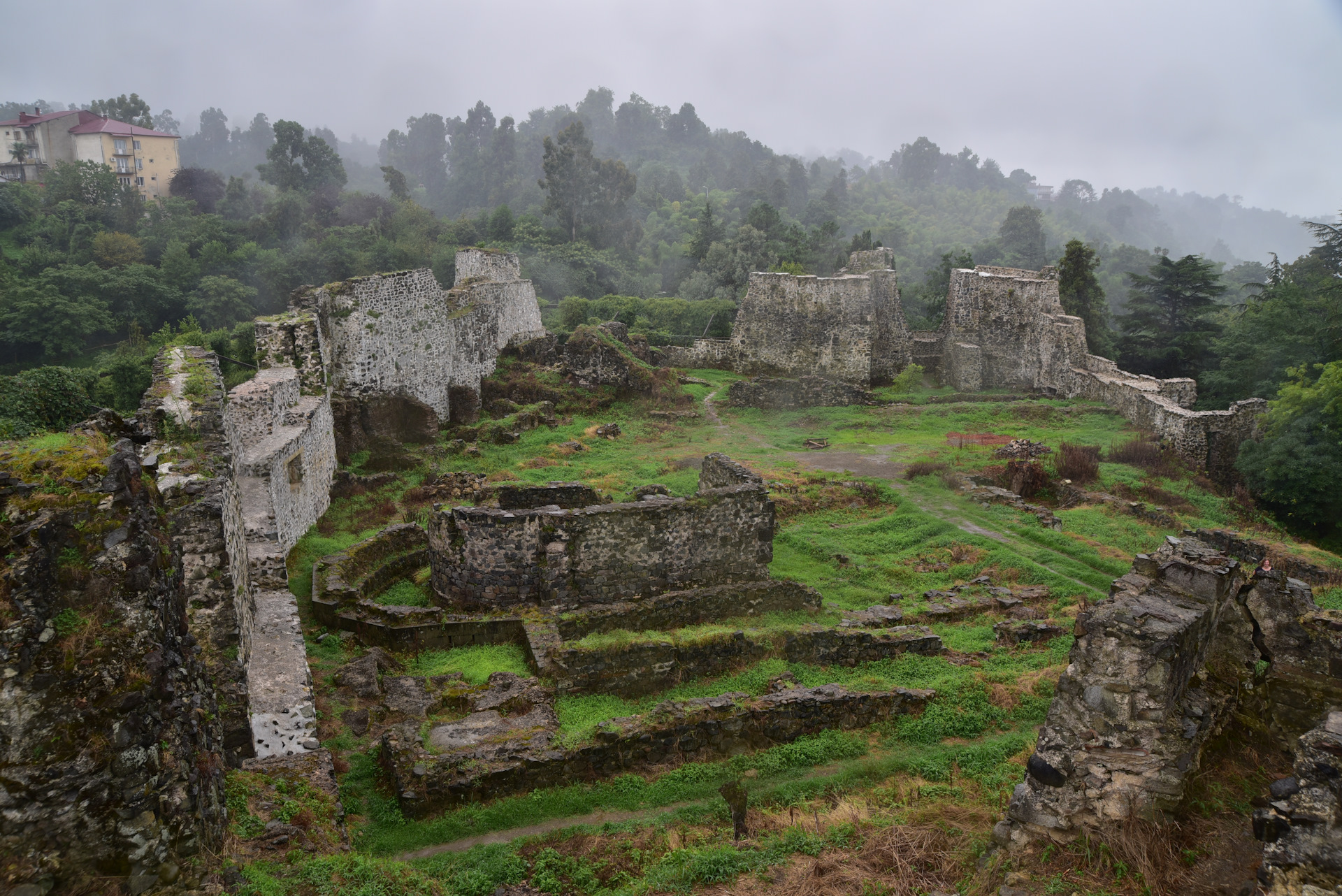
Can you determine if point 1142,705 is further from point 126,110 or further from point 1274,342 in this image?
point 126,110

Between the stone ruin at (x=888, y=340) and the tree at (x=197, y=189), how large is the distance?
48.0m

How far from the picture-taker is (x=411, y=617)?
11766 millimetres

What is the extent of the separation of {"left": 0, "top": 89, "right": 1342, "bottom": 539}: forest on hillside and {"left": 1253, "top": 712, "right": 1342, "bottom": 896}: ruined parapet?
1005 cm

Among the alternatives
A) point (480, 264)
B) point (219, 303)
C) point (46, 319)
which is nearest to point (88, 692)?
point (480, 264)

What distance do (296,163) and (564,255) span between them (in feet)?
95.4

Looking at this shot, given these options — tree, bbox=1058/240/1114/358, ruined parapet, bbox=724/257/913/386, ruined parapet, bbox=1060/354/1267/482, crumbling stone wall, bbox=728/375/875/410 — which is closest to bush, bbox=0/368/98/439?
crumbling stone wall, bbox=728/375/875/410

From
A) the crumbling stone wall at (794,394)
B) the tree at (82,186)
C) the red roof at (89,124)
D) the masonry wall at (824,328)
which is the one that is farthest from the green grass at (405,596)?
the red roof at (89,124)

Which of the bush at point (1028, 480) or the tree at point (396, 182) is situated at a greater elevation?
the tree at point (396, 182)

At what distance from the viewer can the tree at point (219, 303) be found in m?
43.6

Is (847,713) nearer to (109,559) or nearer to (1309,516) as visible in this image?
(109,559)

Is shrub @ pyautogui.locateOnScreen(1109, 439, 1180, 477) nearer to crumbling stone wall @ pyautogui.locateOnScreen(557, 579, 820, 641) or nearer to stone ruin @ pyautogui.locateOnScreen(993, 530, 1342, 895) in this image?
crumbling stone wall @ pyautogui.locateOnScreen(557, 579, 820, 641)

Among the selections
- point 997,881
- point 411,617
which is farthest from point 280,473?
point 997,881

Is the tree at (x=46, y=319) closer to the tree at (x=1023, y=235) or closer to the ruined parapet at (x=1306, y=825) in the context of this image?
the ruined parapet at (x=1306, y=825)

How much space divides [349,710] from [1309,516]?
20379 millimetres
